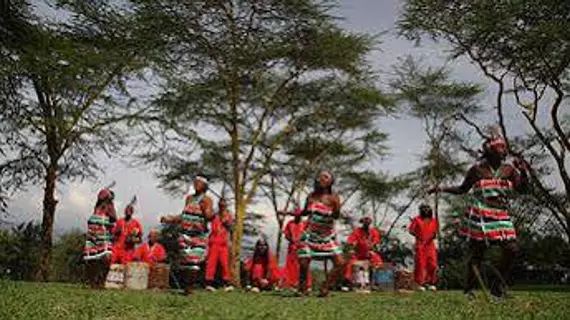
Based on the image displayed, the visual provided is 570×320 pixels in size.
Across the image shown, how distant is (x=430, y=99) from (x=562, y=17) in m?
16.0

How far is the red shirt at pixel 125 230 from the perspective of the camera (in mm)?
18312

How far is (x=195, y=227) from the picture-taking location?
1194 cm

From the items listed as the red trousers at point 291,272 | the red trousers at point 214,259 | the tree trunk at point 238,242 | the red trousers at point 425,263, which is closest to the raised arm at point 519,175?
Result: the red trousers at point 425,263

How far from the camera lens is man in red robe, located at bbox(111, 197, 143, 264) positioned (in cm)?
1828

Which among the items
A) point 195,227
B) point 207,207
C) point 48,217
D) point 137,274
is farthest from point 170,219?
point 48,217

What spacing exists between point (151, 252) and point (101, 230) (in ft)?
A: 19.2

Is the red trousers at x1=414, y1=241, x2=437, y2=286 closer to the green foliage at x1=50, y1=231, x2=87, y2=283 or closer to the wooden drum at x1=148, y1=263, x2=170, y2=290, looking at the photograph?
the wooden drum at x1=148, y1=263, x2=170, y2=290

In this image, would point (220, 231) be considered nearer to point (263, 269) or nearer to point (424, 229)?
point (263, 269)

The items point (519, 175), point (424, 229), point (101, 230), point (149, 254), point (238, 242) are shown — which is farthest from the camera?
point (238, 242)

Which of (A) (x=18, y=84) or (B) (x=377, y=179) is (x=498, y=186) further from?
(B) (x=377, y=179)

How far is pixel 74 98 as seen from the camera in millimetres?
22250

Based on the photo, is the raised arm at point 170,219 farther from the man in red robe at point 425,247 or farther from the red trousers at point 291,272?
the man in red robe at point 425,247

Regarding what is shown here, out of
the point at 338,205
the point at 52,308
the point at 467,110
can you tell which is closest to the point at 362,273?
the point at 338,205

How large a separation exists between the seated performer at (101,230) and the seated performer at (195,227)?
2.16m
